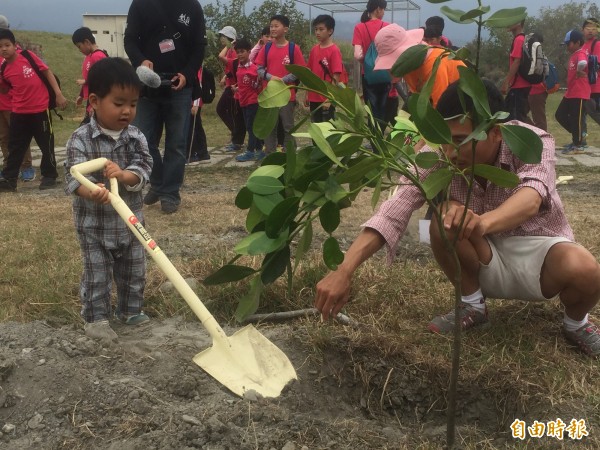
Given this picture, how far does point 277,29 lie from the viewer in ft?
24.3

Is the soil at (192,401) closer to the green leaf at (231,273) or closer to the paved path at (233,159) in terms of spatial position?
the green leaf at (231,273)

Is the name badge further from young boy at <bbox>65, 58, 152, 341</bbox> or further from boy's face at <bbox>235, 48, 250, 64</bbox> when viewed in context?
boy's face at <bbox>235, 48, 250, 64</bbox>

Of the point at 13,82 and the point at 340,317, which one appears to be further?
the point at 13,82

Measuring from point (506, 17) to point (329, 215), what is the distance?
577 millimetres

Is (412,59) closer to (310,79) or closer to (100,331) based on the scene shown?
(310,79)

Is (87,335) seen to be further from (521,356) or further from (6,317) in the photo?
(521,356)

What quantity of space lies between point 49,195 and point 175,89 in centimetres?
196

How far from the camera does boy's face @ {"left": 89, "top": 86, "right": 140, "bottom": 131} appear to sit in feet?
9.26

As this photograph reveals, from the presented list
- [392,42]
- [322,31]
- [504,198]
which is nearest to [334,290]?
[504,198]

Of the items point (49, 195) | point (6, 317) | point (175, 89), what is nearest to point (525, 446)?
point (6, 317)

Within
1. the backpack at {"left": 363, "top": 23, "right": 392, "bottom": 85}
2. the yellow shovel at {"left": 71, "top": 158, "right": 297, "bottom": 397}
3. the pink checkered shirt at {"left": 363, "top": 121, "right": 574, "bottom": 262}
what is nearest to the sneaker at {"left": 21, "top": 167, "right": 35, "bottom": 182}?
the backpack at {"left": 363, "top": 23, "right": 392, "bottom": 85}

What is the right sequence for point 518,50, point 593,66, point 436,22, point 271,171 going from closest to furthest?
point 271,171
point 436,22
point 518,50
point 593,66

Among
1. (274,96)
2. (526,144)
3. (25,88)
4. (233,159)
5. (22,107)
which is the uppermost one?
(274,96)

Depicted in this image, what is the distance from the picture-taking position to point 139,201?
2928mm
